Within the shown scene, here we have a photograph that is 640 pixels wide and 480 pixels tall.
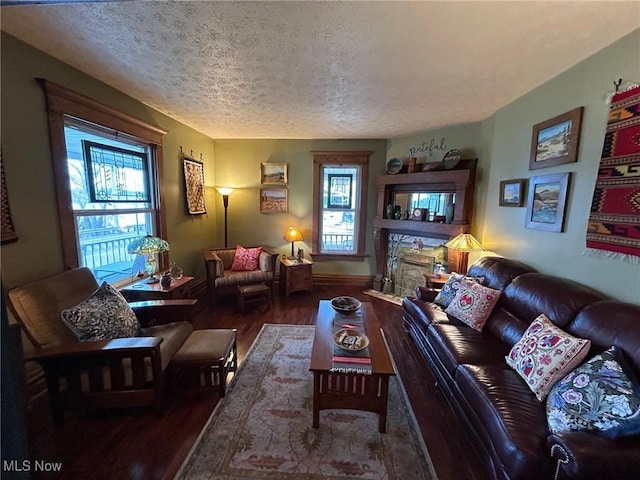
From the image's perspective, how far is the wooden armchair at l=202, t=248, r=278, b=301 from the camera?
141 inches

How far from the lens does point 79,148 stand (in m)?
2.27

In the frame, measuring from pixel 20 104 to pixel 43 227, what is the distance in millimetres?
831

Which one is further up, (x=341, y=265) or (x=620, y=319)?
(x=620, y=319)

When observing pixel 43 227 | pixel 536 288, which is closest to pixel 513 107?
pixel 536 288

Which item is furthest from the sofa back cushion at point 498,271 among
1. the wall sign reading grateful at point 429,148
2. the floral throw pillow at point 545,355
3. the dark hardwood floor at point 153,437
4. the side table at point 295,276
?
the side table at point 295,276

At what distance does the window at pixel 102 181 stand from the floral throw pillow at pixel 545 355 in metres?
3.35

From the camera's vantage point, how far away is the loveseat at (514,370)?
1.09m

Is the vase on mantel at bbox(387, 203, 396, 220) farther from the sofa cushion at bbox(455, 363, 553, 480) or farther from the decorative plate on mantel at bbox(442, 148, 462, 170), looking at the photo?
the sofa cushion at bbox(455, 363, 553, 480)

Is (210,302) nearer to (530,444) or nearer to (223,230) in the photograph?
(223,230)

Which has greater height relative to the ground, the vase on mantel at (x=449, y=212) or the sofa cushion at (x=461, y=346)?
the vase on mantel at (x=449, y=212)

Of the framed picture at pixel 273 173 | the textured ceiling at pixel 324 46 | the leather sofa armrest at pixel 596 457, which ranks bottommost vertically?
the leather sofa armrest at pixel 596 457

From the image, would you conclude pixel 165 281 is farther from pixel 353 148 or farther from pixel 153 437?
pixel 353 148

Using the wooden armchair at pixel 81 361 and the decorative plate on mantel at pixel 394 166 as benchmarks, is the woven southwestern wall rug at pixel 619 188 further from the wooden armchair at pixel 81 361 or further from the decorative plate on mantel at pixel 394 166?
the wooden armchair at pixel 81 361

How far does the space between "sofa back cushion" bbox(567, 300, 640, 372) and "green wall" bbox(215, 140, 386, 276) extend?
3.09 meters
